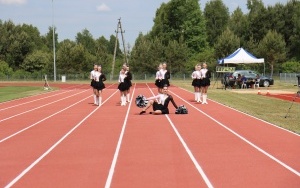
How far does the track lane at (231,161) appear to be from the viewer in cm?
682

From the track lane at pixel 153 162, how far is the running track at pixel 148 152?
1 centimetres

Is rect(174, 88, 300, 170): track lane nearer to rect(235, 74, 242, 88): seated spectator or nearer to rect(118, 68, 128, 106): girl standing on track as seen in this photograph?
rect(118, 68, 128, 106): girl standing on track

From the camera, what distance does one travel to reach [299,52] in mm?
78562

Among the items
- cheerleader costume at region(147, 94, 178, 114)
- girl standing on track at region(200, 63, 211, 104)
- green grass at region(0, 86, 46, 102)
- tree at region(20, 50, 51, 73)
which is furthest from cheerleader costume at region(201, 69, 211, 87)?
tree at region(20, 50, 51, 73)

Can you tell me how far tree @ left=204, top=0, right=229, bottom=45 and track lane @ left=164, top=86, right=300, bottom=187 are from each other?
9412 centimetres

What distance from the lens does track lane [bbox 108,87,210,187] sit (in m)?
6.86

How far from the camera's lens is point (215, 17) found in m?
106

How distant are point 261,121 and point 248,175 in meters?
7.27

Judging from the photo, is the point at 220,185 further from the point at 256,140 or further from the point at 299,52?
the point at 299,52

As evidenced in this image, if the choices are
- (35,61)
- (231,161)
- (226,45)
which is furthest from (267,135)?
(35,61)

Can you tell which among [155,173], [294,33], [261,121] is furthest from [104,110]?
[294,33]

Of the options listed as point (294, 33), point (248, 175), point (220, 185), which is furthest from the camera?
point (294, 33)

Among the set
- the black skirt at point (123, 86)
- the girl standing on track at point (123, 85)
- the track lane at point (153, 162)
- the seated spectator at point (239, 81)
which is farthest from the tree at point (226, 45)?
the track lane at point (153, 162)

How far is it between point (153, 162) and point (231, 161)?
142cm
